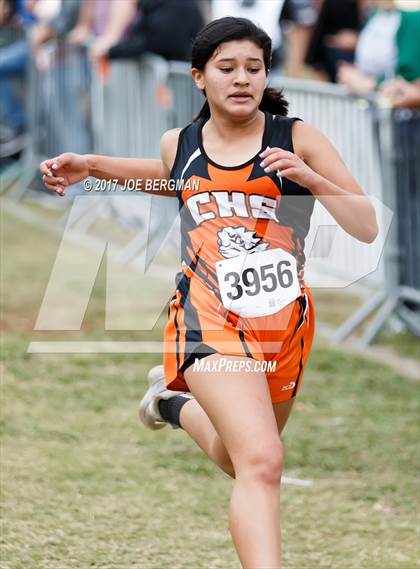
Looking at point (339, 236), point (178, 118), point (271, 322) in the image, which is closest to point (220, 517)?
point (271, 322)

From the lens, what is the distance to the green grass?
15.8 ft

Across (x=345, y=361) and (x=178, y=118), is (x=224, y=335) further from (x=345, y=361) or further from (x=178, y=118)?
(x=178, y=118)

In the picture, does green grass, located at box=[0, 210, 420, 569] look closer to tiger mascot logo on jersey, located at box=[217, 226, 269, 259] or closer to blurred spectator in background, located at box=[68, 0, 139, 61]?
tiger mascot logo on jersey, located at box=[217, 226, 269, 259]

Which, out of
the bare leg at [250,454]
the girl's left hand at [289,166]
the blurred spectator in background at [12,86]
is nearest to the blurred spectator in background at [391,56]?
the girl's left hand at [289,166]

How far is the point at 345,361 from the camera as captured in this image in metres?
7.75

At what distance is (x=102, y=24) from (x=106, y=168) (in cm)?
879

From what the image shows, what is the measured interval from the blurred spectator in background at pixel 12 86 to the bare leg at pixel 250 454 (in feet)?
37.1

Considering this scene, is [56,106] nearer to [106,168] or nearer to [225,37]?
[106,168]

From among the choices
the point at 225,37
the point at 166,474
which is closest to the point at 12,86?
the point at 166,474

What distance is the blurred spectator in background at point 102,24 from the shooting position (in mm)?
11656

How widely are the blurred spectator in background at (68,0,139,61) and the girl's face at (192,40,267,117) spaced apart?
7140mm

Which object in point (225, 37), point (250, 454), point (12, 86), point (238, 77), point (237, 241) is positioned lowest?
point (12, 86)

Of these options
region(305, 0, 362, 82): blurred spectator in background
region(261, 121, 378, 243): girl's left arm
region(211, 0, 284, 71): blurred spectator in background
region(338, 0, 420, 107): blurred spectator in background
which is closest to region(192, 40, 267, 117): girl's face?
region(261, 121, 378, 243): girl's left arm

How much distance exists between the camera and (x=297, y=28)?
1237 centimetres
